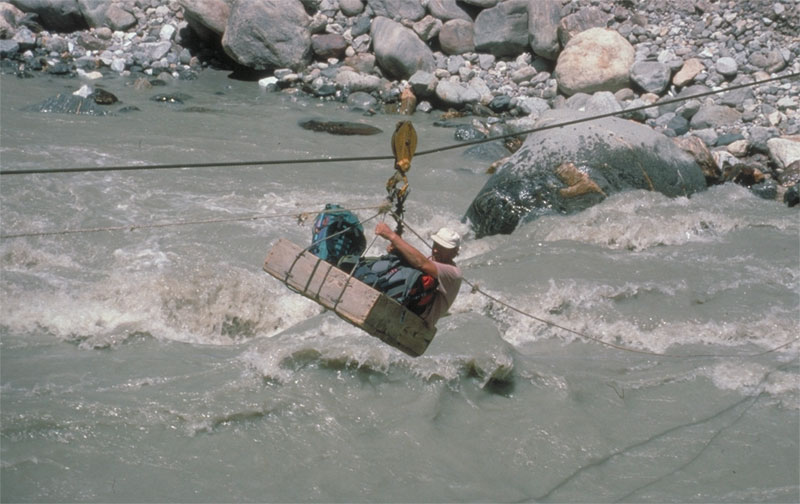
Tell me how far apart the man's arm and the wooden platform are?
0.77 feet

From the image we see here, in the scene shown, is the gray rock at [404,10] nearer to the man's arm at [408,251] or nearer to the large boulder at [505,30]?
the large boulder at [505,30]

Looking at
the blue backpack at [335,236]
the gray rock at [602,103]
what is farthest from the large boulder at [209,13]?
the blue backpack at [335,236]

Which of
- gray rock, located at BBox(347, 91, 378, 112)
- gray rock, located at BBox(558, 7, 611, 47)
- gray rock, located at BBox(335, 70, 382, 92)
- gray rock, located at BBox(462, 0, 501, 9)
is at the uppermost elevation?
gray rock, located at BBox(558, 7, 611, 47)

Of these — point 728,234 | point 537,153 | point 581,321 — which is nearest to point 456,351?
point 581,321

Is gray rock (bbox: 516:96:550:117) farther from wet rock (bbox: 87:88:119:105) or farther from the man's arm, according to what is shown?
the man's arm

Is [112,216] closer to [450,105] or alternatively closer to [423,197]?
[423,197]

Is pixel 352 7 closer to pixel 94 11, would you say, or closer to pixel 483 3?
pixel 483 3

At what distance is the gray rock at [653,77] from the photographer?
532 inches

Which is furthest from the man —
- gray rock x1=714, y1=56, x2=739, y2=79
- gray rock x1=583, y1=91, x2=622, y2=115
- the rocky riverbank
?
gray rock x1=714, y1=56, x2=739, y2=79

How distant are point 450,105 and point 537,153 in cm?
538

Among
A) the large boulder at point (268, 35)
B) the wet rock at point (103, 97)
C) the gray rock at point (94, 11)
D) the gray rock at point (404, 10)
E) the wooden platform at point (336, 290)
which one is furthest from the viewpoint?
the gray rock at point (94, 11)

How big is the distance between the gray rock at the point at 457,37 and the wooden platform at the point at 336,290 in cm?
1168

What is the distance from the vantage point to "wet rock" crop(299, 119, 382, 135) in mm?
13023

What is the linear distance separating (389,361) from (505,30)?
10616 millimetres
